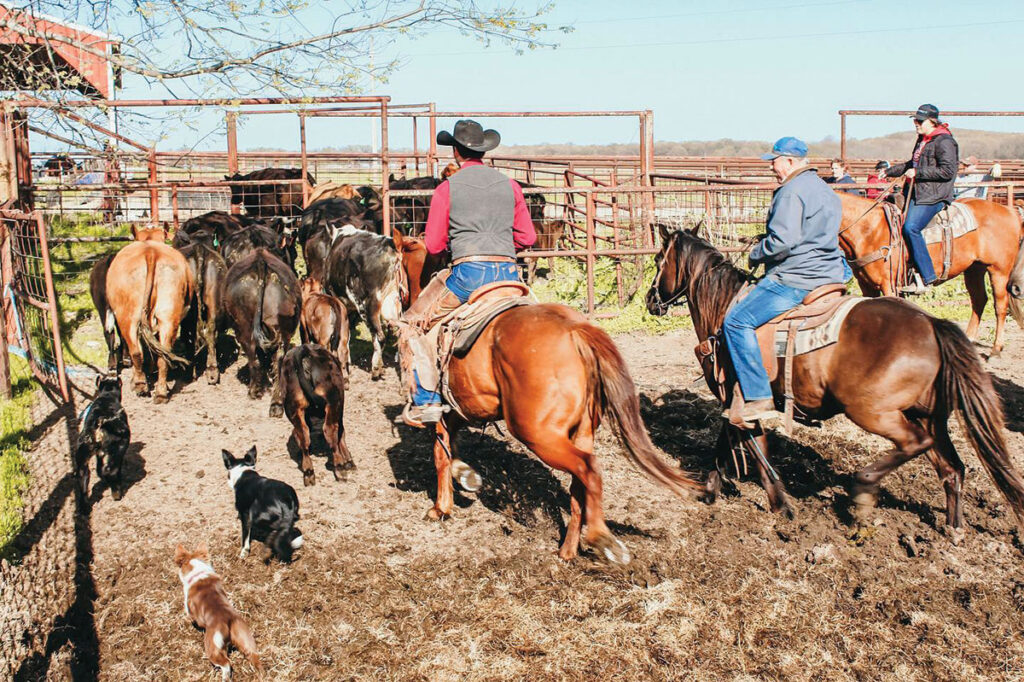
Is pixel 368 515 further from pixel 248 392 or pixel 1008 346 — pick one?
pixel 1008 346

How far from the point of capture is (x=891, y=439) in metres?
5.20

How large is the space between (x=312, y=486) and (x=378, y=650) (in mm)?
2503

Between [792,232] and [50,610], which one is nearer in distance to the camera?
[50,610]

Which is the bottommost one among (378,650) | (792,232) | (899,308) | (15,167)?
(378,650)

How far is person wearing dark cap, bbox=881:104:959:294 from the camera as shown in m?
9.15

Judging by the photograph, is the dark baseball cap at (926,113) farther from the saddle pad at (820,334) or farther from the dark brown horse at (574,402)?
the dark brown horse at (574,402)

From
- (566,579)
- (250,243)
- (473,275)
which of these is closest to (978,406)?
(566,579)

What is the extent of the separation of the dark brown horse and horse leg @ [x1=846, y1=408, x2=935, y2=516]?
3.86ft

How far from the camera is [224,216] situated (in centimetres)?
1274

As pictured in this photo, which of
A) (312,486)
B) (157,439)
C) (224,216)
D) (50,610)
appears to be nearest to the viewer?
(50,610)

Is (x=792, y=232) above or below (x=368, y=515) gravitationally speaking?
above

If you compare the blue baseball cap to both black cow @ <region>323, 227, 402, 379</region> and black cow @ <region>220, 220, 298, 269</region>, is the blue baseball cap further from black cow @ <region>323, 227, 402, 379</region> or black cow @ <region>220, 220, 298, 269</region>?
black cow @ <region>220, 220, 298, 269</region>

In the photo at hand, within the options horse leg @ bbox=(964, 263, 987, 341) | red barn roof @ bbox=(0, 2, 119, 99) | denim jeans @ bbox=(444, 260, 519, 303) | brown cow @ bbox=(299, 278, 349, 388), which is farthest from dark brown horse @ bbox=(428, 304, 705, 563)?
horse leg @ bbox=(964, 263, 987, 341)

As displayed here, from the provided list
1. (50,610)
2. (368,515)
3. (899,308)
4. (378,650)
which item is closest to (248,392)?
(368,515)
